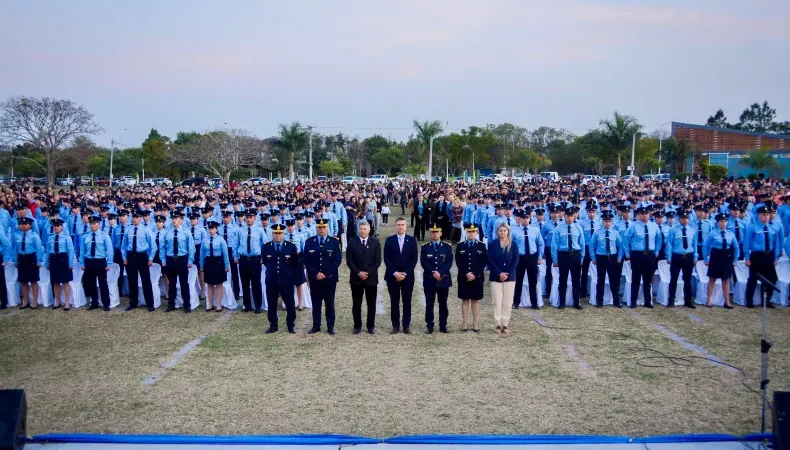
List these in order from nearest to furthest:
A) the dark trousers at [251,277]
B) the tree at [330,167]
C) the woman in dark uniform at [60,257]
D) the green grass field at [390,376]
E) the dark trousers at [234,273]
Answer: the green grass field at [390,376] < the dark trousers at [251,277] < the woman in dark uniform at [60,257] < the dark trousers at [234,273] < the tree at [330,167]

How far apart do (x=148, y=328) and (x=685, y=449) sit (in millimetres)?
8105

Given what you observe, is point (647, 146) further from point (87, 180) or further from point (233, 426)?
point (87, 180)

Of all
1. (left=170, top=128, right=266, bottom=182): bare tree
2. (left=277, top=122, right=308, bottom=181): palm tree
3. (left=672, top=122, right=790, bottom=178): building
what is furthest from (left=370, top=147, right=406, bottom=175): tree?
(left=672, top=122, right=790, bottom=178): building

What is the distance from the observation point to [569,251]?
11125 mm

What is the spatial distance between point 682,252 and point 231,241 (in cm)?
824

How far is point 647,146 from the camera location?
55438 millimetres

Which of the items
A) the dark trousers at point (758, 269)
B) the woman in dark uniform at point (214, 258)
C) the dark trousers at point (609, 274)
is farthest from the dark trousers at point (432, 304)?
the dark trousers at point (758, 269)

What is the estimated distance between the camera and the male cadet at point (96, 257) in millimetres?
11062

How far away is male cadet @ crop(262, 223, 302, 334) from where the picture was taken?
9586 millimetres

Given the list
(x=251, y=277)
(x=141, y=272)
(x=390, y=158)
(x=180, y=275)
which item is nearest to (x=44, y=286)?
(x=141, y=272)

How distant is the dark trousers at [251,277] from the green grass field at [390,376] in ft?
1.90

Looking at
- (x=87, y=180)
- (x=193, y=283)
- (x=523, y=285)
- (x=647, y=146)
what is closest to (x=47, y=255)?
(x=193, y=283)

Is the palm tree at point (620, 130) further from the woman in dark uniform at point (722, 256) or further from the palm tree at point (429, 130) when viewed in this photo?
the woman in dark uniform at point (722, 256)

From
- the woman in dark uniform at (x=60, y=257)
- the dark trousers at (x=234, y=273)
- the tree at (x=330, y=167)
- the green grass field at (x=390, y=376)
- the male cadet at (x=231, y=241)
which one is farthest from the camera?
the tree at (x=330, y=167)
